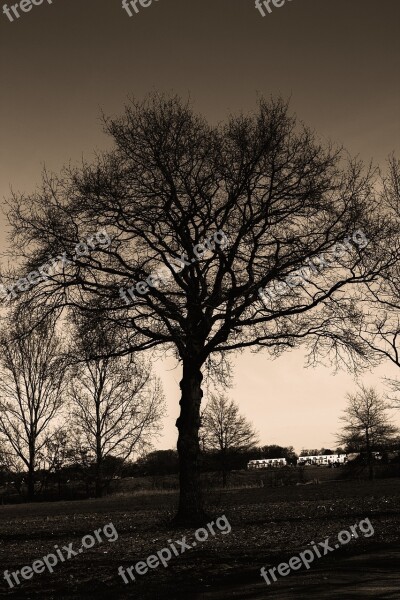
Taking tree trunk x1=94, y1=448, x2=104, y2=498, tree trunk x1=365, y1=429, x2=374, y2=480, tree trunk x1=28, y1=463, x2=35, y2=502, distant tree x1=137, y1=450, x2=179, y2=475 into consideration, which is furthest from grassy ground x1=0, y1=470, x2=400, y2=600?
distant tree x1=137, y1=450, x2=179, y2=475

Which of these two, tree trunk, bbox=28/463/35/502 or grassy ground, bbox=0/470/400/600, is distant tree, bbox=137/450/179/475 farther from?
grassy ground, bbox=0/470/400/600

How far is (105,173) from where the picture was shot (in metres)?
16.5

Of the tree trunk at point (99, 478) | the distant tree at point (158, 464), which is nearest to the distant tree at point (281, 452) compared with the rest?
the distant tree at point (158, 464)

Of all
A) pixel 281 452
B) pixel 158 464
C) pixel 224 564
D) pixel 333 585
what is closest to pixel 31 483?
pixel 158 464

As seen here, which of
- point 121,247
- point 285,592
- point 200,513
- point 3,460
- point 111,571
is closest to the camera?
point 285,592

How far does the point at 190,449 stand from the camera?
1612cm

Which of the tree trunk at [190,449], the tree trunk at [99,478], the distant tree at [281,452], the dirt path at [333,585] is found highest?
the tree trunk at [190,449]

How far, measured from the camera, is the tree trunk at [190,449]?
51.6ft

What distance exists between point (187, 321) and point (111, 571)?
788 cm

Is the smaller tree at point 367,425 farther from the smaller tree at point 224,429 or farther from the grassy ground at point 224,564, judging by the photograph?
the grassy ground at point 224,564

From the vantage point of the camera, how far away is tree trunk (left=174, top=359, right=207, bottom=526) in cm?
1572

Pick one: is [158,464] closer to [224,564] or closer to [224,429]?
[224,429]

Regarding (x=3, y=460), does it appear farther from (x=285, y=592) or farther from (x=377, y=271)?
(x=285, y=592)

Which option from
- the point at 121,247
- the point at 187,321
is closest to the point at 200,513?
the point at 187,321
